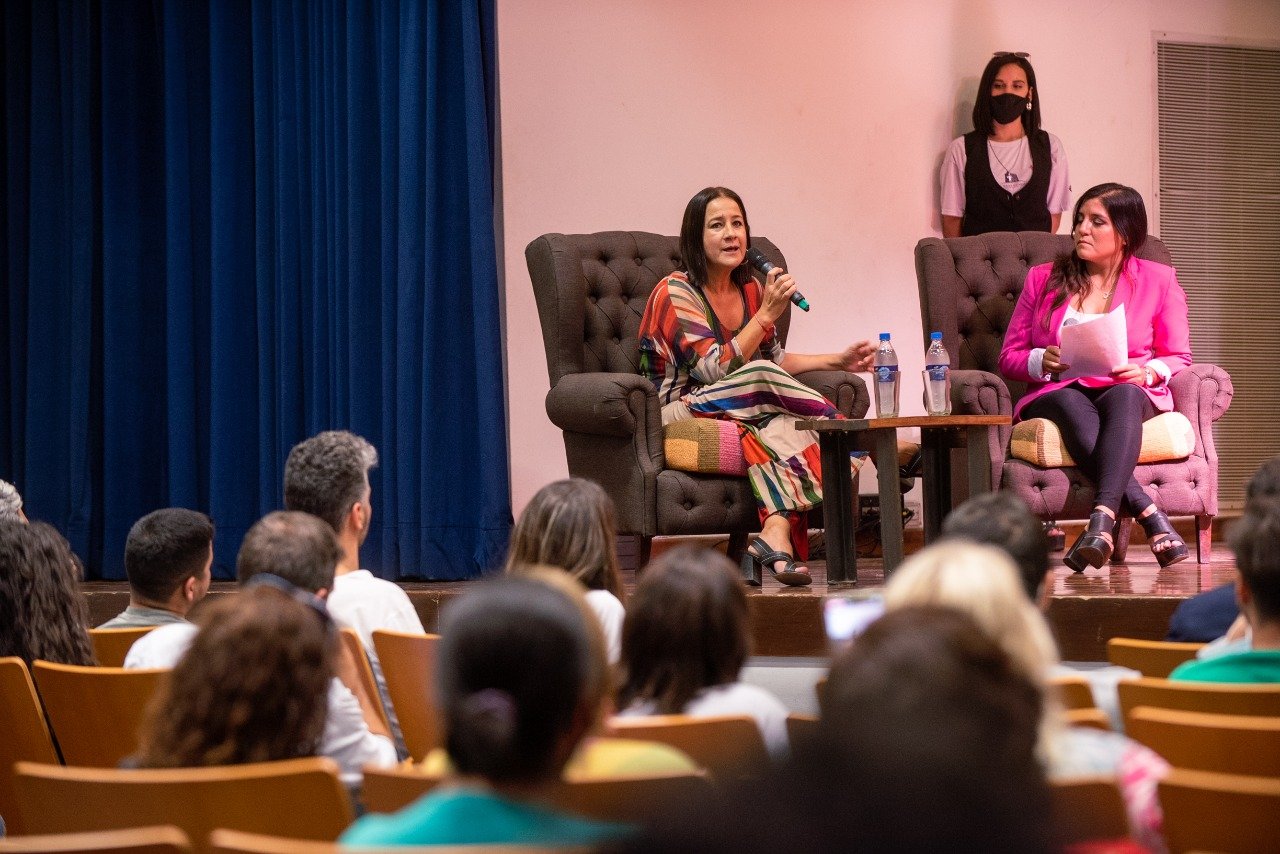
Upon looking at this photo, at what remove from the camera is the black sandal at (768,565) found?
3.60m

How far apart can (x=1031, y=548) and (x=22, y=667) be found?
151 centimetres

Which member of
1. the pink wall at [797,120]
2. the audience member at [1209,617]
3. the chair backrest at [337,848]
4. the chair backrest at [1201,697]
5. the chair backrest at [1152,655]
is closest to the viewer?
the chair backrest at [337,848]

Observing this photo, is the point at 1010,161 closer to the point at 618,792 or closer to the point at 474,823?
the point at 618,792

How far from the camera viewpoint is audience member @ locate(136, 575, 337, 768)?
4.66 feet

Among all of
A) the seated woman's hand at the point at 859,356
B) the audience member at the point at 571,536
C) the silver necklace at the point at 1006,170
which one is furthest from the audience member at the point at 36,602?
the silver necklace at the point at 1006,170

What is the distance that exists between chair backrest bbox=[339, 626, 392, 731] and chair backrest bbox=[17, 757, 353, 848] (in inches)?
31.9

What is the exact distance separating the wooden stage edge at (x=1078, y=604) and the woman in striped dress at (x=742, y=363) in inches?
9.6

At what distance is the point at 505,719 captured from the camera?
109cm

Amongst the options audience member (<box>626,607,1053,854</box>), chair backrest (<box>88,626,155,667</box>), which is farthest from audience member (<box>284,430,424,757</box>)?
audience member (<box>626,607,1053,854</box>)

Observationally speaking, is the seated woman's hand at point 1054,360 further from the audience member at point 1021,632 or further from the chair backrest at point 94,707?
the chair backrest at point 94,707

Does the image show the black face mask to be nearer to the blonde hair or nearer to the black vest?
the black vest

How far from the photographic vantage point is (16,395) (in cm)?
528

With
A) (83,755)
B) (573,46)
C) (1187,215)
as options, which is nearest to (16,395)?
(573,46)

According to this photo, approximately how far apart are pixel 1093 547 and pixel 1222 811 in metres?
2.45
